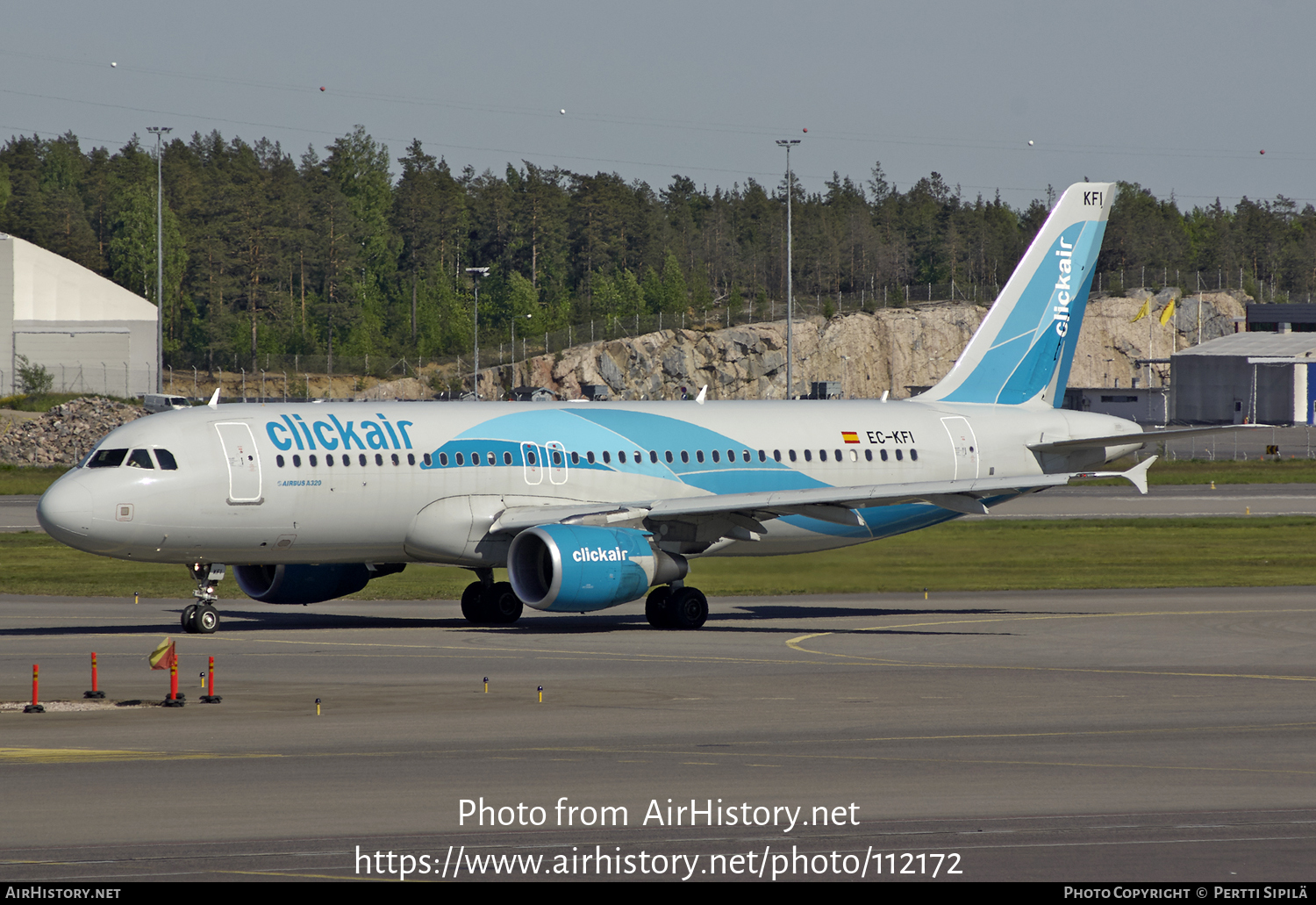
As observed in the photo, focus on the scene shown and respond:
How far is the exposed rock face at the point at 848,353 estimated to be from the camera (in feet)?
520

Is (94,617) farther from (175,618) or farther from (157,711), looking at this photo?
(157,711)

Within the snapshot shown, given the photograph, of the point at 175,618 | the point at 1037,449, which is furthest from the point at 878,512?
the point at 175,618

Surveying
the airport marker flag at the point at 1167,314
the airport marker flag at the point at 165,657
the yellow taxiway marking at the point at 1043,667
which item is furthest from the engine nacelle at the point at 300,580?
the airport marker flag at the point at 1167,314

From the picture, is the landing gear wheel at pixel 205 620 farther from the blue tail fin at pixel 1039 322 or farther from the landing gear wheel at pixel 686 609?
the blue tail fin at pixel 1039 322

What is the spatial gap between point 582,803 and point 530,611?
980 inches

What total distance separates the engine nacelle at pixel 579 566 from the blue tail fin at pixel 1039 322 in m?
13.3

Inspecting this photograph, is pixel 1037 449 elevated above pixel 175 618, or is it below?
above

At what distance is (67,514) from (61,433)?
74813 mm

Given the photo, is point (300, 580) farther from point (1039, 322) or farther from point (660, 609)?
point (1039, 322)

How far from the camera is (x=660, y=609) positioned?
3700 cm

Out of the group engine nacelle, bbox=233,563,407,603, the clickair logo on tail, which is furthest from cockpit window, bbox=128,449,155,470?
the clickair logo on tail

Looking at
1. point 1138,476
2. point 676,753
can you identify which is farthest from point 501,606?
point 676,753

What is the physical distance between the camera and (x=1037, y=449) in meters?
43.3

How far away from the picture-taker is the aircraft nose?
3269cm
